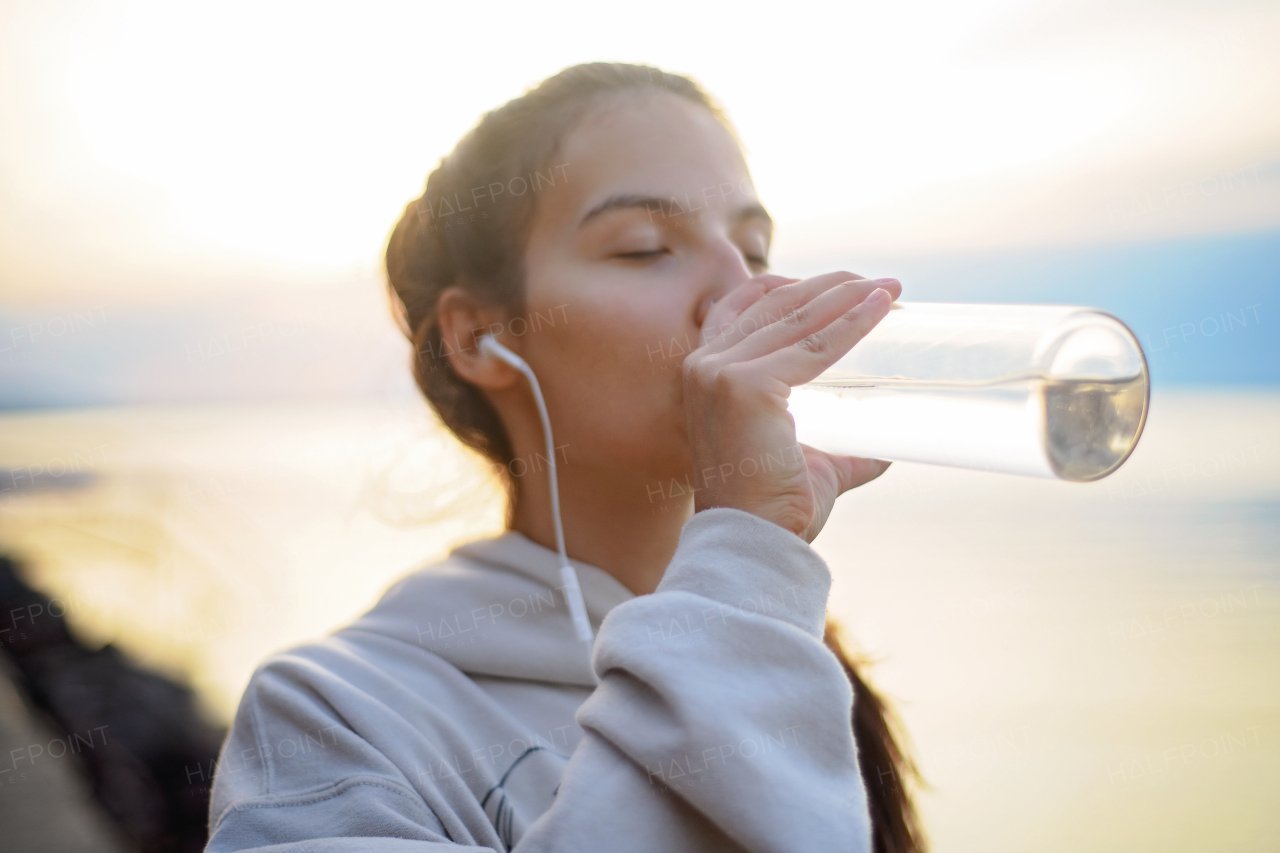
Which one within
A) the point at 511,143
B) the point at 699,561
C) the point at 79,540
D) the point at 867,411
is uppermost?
the point at 511,143

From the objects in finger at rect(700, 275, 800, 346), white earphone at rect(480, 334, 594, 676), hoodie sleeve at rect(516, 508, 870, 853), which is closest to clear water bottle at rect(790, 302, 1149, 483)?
finger at rect(700, 275, 800, 346)

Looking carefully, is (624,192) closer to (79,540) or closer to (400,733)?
(400,733)

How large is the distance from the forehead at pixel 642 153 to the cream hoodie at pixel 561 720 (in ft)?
1.40

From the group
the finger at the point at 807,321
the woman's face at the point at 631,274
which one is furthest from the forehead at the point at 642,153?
the finger at the point at 807,321

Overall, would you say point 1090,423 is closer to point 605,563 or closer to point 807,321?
point 807,321

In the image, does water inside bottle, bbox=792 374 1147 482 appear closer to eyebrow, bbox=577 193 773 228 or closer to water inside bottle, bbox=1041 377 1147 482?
water inside bottle, bbox=1041 377 1147 482

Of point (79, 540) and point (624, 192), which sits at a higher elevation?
point (624, 192)

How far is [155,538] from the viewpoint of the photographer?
186 cm

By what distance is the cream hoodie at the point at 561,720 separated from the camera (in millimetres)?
602

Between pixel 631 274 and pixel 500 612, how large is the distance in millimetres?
431

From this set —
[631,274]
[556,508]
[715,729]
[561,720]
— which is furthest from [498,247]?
[715,729]

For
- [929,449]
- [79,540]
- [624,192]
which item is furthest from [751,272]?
[79,540]

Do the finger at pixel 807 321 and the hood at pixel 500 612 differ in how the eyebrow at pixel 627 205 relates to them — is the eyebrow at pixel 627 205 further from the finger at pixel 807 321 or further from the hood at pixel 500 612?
the hood at pixel 500 612

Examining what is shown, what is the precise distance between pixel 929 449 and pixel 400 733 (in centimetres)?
59
